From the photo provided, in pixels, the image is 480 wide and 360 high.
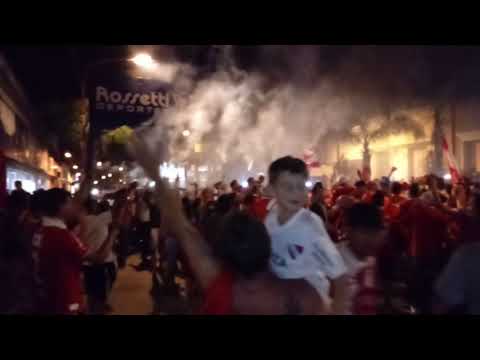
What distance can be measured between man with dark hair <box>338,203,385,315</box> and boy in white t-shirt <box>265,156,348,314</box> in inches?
6.1

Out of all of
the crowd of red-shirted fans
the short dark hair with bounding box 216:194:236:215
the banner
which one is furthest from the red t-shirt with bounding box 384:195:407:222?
the banner

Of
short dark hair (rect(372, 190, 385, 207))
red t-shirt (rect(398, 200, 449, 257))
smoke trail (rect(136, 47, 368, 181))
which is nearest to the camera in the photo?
red t-shirt (rect(398, 200, 449, 257))

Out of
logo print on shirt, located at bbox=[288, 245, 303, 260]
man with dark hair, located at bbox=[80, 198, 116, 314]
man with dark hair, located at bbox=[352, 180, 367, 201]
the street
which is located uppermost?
man with dark hair, located at bbox=[352, 180, 367, 201]

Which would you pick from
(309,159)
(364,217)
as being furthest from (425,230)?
(309,159)

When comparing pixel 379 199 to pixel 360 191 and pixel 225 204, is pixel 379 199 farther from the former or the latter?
pixel 225 204

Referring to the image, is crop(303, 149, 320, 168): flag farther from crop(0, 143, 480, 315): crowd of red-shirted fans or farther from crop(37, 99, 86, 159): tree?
crop(37, 99, 86, 159): tree

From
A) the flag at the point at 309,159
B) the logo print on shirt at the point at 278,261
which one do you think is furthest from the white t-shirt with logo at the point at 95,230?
the flag at the point at 309,159

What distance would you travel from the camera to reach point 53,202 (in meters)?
3.55

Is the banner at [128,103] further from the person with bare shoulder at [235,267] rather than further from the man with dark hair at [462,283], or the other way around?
the person with bare shoulder at [235,267]

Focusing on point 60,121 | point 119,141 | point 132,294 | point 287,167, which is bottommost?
point 132,294

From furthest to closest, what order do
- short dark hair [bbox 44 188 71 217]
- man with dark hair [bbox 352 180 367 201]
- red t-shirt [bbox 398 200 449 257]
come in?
man with dark hair [bbox 352 180 367 201]
red t-shirt [bbox 398 200 449 257]
short dark hair [bbox 44 188 71 217]

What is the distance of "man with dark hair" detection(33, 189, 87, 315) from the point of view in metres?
3.36

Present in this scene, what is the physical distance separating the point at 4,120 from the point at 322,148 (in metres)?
14.2

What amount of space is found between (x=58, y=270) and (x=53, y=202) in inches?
17.5
